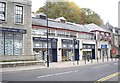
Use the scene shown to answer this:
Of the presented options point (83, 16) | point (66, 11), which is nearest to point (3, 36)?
point (66, 11)

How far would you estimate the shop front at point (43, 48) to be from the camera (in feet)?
132

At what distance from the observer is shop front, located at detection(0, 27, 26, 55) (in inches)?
1196

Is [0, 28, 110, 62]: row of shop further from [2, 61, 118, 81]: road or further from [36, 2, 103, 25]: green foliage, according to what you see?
[36, 2, 103, 25]: green foliage

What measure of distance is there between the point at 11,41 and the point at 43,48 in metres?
11.1

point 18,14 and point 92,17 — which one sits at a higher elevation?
point 92,17

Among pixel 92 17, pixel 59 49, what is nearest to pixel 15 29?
pixel 59 49

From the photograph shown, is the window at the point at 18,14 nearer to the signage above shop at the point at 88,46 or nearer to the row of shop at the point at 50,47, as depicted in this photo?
the row of shop at the point at 50,47

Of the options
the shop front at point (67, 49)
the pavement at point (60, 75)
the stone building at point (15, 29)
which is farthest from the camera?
the shop front at point (67, 49)

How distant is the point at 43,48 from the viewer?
42.1 meters

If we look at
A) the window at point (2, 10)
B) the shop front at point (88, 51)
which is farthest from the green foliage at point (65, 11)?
the window at point (2, 10)

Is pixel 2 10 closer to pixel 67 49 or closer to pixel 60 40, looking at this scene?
pixel 60 40

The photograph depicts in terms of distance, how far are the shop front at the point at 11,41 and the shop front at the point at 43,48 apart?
23.0 ft

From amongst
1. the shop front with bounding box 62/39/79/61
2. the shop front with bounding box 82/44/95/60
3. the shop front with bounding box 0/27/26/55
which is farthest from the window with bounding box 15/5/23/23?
the shop front with bounding box 82/44/95/60

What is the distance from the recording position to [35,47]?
40.1 meters
